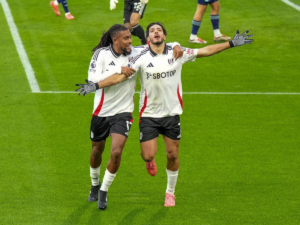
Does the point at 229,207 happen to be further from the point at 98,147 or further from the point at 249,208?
the point at 98,147

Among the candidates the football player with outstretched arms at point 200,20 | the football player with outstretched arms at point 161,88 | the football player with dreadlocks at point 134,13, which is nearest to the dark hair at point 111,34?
the football player with outstretched arms at point 161,88

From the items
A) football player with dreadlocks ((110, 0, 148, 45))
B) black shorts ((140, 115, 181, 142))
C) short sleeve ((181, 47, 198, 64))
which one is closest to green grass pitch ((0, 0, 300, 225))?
black shorts ((140, 115, 181, 142))

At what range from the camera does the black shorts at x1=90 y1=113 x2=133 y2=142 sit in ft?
23.3

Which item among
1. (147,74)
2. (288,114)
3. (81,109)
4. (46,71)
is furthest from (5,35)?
(147,74)

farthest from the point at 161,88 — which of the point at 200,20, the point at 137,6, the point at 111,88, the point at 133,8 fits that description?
the point at 200,20

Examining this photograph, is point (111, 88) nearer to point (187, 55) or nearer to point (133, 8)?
point (187, 55)

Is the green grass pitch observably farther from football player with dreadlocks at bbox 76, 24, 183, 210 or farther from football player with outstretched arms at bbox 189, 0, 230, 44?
football player with dreadlocks at bbox 76, 24, 183, 210

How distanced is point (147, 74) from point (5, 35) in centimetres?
910

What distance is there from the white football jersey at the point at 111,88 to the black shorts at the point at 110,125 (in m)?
0.06

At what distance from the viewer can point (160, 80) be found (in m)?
7.05

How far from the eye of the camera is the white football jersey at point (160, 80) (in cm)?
702

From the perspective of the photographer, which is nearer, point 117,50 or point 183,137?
point 117,50

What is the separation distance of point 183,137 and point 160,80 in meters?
2.78

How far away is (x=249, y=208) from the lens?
7273 millimetres
